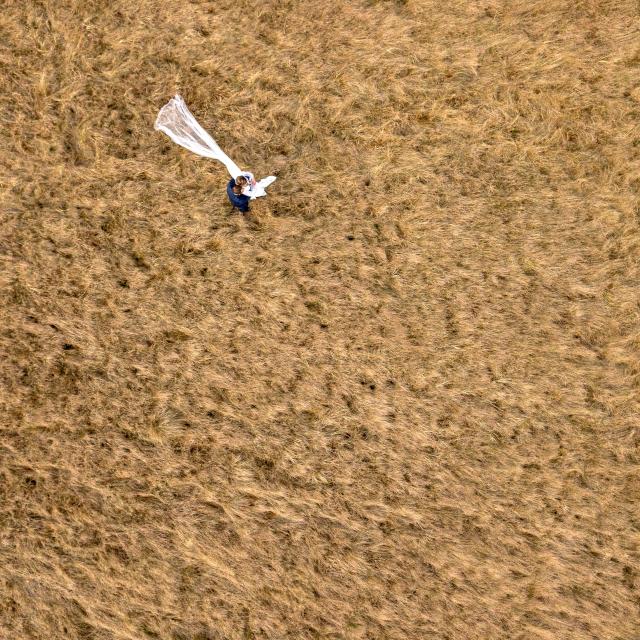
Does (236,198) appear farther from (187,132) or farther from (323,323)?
(323,323)

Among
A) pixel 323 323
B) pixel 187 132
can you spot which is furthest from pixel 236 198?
pixel 323 323

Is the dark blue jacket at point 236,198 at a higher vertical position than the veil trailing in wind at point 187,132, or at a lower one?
lower

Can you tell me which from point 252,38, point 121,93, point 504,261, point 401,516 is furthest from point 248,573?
point 252,38

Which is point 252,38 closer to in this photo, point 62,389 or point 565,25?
point 565,25

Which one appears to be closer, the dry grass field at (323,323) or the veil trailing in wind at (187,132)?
the dry grass field at (323,323)
